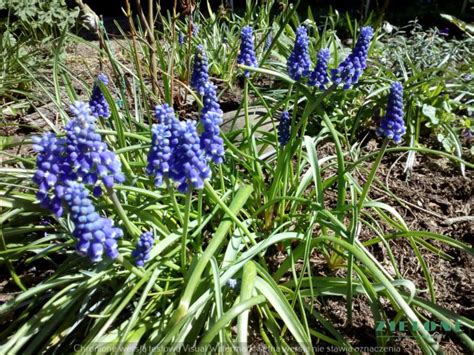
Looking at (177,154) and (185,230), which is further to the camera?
(185,230)

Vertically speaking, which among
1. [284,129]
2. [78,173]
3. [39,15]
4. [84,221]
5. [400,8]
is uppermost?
[78,173]

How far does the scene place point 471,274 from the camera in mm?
2979

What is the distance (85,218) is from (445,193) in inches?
Answer: 120

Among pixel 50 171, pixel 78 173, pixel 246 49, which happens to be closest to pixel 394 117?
pixel 246 49

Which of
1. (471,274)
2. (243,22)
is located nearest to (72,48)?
(243,22)

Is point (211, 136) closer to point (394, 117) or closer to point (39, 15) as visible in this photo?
point (394, 117)

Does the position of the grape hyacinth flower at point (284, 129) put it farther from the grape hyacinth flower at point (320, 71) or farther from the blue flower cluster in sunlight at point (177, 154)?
the blue flower cluster in sunlight at point (177, 154)

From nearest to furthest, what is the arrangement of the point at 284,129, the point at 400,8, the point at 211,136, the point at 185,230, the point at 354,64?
the point at 211,136, the point at 185,230, the point at 354,64, the point at 284,129, the point at 400,8

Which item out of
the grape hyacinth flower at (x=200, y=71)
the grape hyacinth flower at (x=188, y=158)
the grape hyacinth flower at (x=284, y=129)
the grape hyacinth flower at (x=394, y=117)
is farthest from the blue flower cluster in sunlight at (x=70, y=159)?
the grape hyacinth flower at (x=394, y=117)

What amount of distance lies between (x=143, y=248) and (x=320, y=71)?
1.47 meters

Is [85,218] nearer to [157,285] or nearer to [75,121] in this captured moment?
[75,121]

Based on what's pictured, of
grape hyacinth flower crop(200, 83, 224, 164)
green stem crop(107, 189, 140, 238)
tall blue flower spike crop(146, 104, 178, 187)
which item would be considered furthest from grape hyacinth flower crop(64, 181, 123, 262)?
grape hyacinth flower crop(200, 83, 224, 164)

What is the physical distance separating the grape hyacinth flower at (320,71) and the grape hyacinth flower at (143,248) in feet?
4.46

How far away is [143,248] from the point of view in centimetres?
214
